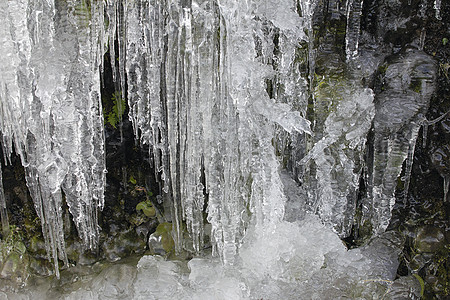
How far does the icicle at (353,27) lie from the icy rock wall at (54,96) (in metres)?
1.39

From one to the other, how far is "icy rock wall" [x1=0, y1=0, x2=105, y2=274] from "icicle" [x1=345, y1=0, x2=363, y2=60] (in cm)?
139

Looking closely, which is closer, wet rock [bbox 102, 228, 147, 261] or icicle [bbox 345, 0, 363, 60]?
icicle [bbox 345, 0, 363, 60]

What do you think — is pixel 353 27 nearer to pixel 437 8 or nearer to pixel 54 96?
pixel 437 8

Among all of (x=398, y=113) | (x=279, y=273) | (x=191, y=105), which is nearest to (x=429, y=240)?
(x=398, y=113)

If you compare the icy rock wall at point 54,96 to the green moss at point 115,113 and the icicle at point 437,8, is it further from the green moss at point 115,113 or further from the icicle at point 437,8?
the icicle at point 437,8

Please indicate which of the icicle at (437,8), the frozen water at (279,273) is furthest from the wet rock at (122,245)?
the icicle at (437,8)

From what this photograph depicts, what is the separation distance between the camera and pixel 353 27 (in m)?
2.70

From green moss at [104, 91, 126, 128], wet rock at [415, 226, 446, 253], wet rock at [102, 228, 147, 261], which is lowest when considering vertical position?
wet rock at [102, 228, 147, 261]

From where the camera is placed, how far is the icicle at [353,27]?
8.61 feet

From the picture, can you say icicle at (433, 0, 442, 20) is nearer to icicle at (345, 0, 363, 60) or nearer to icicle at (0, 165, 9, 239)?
icicle at (345, 0, 363, 60)

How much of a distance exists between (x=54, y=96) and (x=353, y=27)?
1.74 meters

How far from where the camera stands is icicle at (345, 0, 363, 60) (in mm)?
2625

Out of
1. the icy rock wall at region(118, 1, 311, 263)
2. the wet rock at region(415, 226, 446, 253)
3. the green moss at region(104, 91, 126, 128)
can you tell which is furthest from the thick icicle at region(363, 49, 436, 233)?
the green moss at region(104, 91, 126, 128)

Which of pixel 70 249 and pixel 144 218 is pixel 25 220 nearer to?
pixel 70 249
